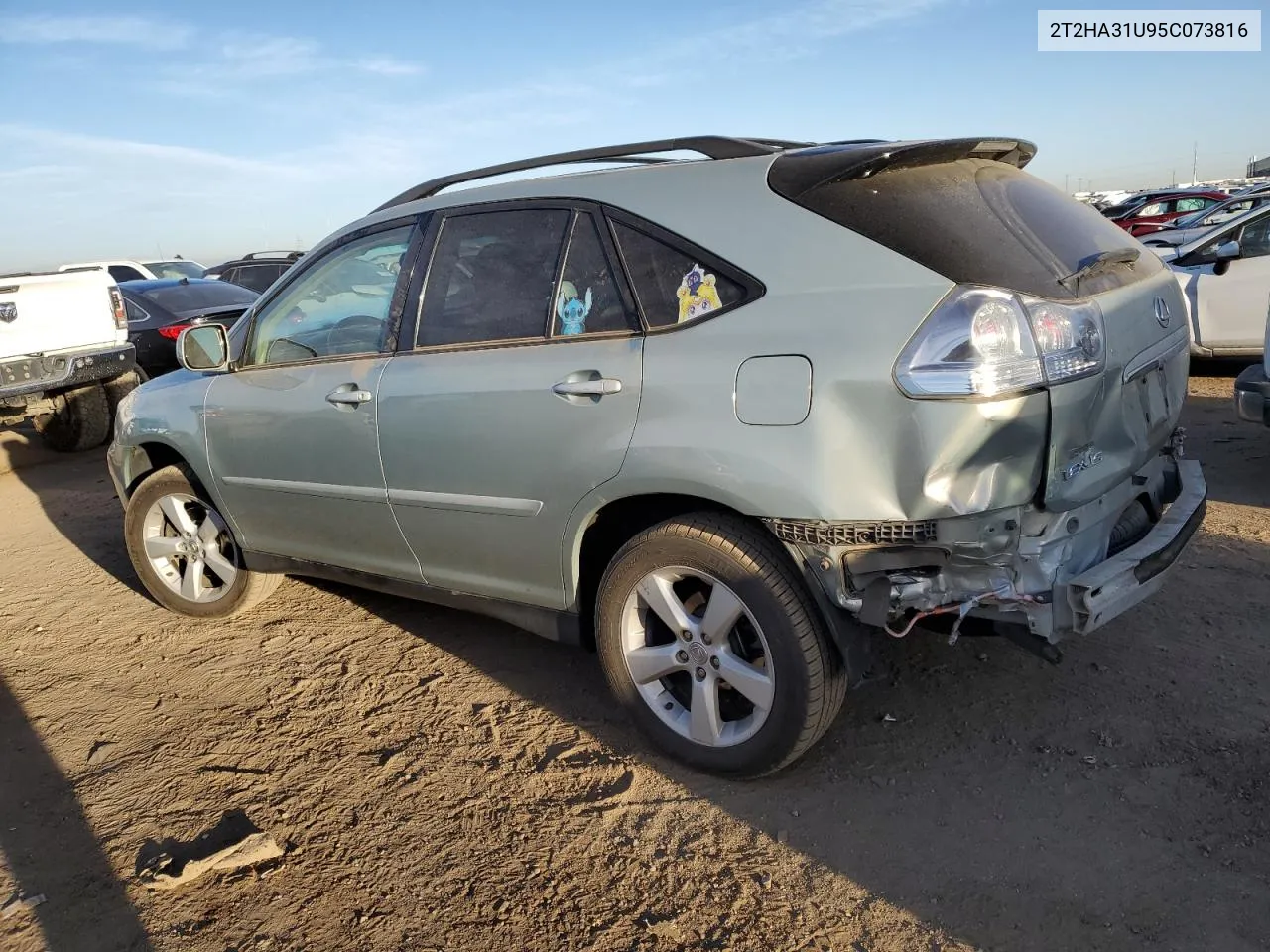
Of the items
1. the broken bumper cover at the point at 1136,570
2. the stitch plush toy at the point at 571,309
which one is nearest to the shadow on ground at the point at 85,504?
the stitch plush toy at the point at 571,309

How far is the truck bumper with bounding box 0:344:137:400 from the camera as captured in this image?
25.2 ft

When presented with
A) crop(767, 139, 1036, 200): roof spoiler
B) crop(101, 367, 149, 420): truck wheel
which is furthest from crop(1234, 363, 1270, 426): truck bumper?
crop(101, 367, 149, 420): truck wheel

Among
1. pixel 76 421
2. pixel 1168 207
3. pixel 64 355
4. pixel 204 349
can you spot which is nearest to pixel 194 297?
pixel 76 421

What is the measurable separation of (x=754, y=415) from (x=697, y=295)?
0.43 metres

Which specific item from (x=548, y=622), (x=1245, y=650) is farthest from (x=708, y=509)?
(x=1245, y=650)

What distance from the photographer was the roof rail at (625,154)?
294 cm

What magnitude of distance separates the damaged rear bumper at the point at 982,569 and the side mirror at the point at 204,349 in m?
2.73

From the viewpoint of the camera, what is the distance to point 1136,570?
8.54ft

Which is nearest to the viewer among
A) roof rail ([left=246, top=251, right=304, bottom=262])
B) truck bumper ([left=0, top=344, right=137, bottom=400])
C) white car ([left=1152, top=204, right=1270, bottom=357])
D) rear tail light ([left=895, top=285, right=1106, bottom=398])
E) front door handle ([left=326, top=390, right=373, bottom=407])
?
rear tail light ([left=895, top=285, right=1106, bottom=398])

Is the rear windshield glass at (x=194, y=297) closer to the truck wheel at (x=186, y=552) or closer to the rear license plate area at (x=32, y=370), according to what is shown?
the rear license plate area at (x=32, y=370)

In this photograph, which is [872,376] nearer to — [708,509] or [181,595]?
[708,509]

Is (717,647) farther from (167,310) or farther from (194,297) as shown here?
(194,297)

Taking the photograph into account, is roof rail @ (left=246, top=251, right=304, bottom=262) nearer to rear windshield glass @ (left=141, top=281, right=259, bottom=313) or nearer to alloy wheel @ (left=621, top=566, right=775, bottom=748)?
rear windshield glass @ (left=141, top=281, right=259, bottom=313)

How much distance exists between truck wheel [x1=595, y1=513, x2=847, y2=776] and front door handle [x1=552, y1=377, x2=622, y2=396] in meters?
0.45
